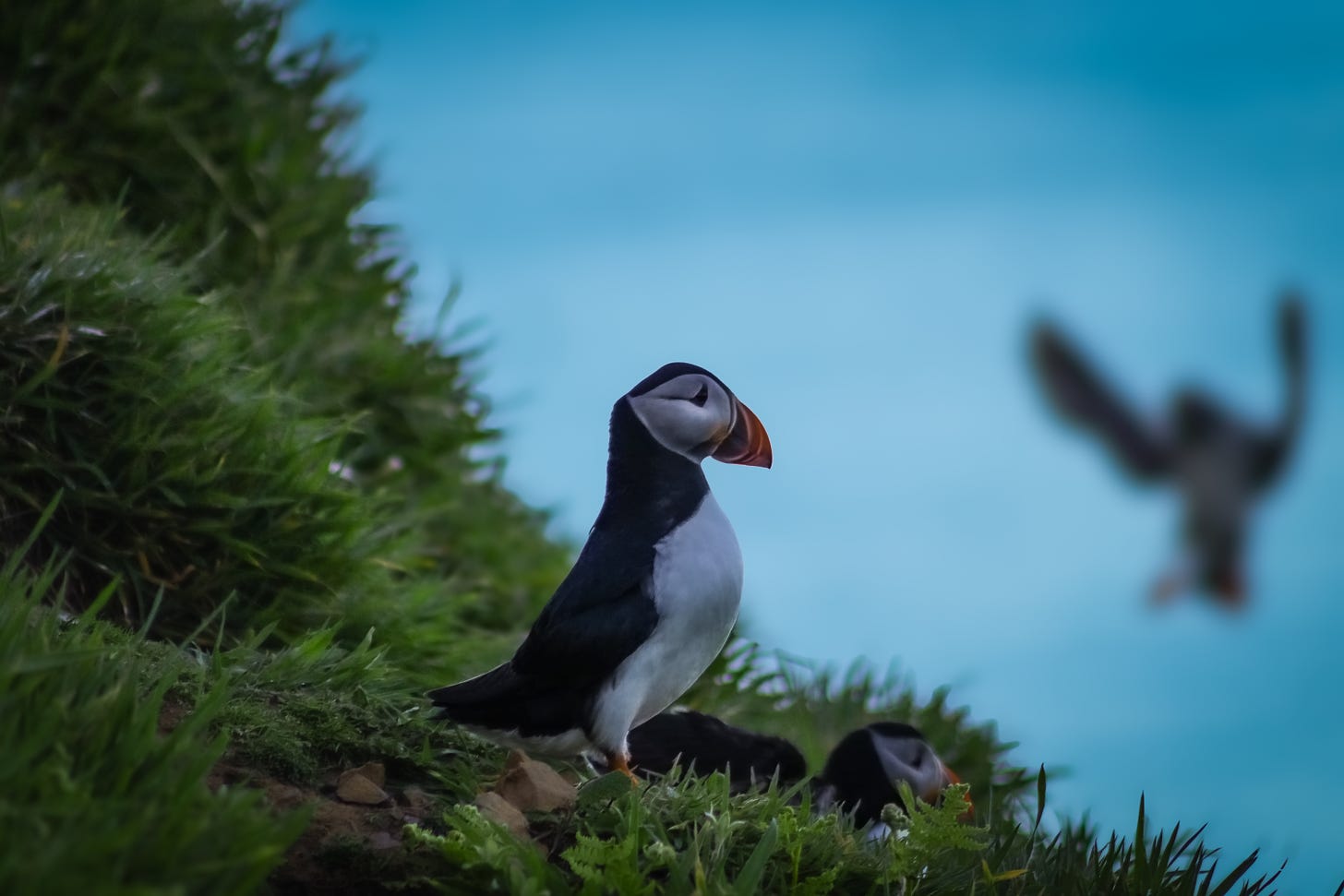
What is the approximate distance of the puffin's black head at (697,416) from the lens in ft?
12.0

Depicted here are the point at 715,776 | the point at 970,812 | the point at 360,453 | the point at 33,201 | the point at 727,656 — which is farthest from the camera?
the point at 360,453

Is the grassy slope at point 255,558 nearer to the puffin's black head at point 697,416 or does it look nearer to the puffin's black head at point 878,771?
the puffin's black head at point 878,771

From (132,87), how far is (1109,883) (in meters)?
6.42

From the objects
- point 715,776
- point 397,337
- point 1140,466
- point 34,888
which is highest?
point 1140,466

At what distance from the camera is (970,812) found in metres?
4.45

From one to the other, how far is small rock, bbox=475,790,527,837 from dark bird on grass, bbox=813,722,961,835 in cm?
130

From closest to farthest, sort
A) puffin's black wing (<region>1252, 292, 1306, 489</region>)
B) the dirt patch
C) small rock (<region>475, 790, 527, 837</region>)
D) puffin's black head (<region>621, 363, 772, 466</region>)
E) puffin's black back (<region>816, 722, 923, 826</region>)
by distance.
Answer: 1. the dirt patch
2. small rock (<region>475, 790, 527, 837</region>)
3. puffin's black head (<region>621, 363, 772, 466</region>)
4. puffin's black back (<region>816, 722, 923, 826</region>)
5. puffin's black wing (<region>1252, 292, 1306, 489</region>)

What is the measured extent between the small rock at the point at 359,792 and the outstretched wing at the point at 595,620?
0.48m

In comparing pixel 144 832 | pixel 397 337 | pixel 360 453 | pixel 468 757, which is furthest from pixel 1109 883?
pixel 397 337

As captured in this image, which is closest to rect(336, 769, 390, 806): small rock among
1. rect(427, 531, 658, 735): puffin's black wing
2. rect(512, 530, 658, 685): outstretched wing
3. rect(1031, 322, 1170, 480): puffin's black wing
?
rect(427, 531, 658, 735): puffin's black wing

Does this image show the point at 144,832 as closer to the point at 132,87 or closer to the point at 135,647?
the point at 135,647

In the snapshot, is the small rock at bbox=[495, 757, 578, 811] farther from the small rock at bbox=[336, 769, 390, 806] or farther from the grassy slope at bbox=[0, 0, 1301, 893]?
the small rock at bbox=[336, 769, 390, 806]

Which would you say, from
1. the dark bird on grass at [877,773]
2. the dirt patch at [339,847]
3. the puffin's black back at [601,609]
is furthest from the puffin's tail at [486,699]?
the dark bird on grass at [877,773]

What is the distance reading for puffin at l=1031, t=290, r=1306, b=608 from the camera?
13.9 metres
